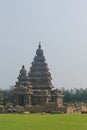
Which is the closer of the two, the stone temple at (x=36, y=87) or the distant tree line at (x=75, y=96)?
the stone temple at (x=36, y=87)

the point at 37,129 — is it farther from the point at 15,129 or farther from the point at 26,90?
the point at 26,90

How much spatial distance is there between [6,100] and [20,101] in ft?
66.4

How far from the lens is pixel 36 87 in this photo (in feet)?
254

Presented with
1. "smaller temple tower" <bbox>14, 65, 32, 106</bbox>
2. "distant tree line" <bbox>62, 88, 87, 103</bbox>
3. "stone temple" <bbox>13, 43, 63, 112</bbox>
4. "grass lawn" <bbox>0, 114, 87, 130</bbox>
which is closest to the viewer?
"grass lawn" <bbox>0, 114, 87, 130</bbox>

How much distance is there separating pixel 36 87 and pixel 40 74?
271 cm

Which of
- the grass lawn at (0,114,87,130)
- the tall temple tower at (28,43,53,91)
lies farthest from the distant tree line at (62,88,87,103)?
the grass lawn at (0,114,87,130)

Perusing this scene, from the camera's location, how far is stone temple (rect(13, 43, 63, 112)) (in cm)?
7294

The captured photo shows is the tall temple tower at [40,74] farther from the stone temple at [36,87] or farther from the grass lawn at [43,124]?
the grass lawn at [43,124]

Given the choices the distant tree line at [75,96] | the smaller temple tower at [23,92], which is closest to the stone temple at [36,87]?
the smaller temple tower at [23,92]

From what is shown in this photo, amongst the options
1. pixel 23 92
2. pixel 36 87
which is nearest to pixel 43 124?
pixel 23 92

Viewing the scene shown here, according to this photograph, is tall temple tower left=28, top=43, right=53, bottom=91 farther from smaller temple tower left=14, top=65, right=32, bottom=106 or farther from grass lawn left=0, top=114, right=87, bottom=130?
grass lawn left=0, top=114, right=87, bottom=130

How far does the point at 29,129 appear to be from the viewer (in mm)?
26594

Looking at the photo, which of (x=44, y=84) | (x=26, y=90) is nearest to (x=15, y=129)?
(x=26, y=90)

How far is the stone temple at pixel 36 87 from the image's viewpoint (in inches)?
2872
